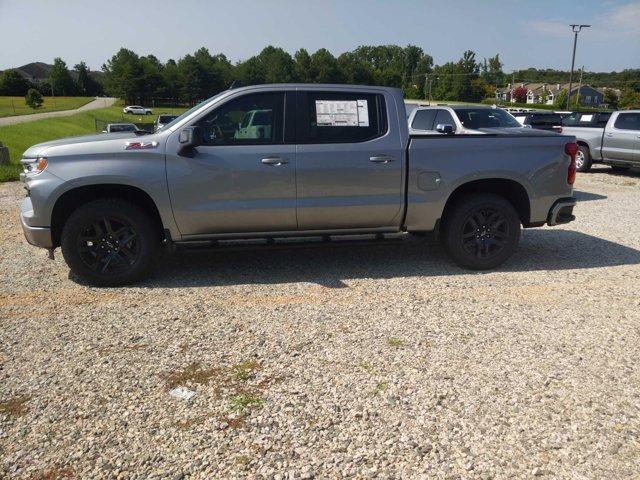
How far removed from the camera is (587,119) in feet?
47.8

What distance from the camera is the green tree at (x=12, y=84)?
3282 inches

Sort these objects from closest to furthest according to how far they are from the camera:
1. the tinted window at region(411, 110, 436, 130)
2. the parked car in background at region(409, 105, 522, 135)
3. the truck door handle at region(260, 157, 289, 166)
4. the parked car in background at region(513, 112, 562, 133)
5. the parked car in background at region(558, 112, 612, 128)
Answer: the truck door handle at region(260, 157, 289, 166)
the parked car in background at region(409, 105, 522, 135)
the tinted window at region(411, 110, 436, 130)
the parked car in background at region(558, 112, 612, 128)
the parked car in background at region(513, 112, 562, 133)

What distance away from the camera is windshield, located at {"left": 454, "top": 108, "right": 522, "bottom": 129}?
35.0 feet

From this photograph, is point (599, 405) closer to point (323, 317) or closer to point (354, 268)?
point (323, 317)

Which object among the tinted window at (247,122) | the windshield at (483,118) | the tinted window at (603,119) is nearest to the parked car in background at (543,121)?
the tinted window at (603,119)

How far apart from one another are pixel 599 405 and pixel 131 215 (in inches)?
161

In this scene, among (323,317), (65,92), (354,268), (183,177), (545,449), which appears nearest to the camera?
(545,449)

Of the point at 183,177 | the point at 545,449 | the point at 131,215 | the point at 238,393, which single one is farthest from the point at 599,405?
the point at 131,215

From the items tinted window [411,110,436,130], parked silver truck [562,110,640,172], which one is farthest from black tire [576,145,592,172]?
tinted window [411,110,436,130]

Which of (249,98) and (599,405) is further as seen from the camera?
(249,98)

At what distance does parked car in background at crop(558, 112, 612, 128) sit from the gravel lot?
10117 mm

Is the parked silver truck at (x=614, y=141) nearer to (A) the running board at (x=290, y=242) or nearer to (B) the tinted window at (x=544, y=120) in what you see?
(B) the tinted window at (x=544, y=120)

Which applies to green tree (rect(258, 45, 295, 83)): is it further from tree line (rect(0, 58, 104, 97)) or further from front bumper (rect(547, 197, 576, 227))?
front bumper (rect(547, 197, 576, 227))

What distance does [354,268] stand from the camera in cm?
566
